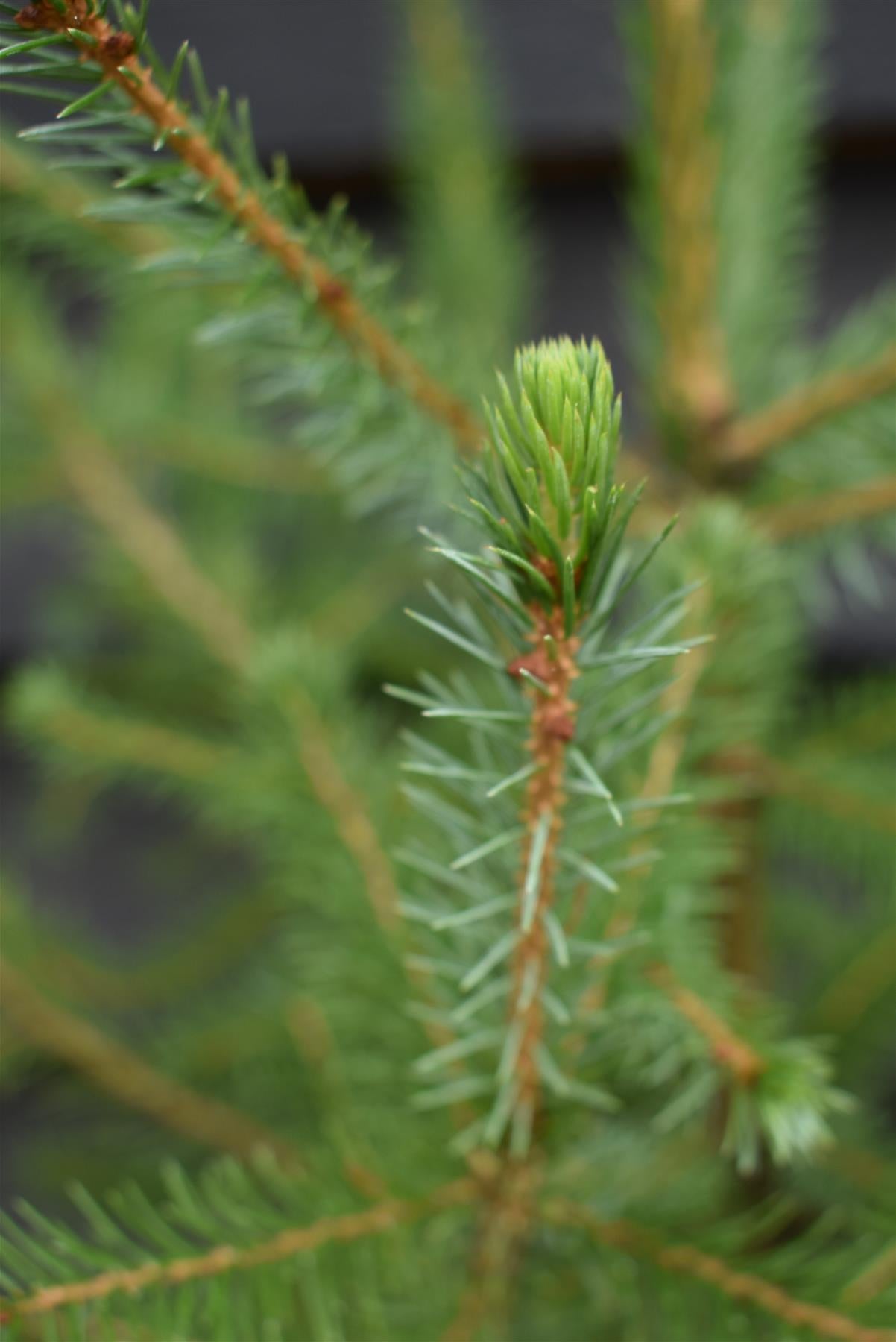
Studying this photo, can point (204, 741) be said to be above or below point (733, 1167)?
above

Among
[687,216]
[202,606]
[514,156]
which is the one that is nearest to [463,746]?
[202,606]

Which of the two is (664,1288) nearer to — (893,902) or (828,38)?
(893,902)

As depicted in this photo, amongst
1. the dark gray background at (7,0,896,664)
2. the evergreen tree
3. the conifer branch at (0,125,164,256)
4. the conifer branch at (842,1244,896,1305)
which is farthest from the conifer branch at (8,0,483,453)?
the dark gray background at (7,0,896,664)

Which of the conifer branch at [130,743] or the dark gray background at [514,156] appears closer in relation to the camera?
the conifer branch at [130,743]

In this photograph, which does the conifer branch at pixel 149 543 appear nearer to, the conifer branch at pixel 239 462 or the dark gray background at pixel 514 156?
the conifer branch at pixel 239 462

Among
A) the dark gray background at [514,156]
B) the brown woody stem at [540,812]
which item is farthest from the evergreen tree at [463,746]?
the dark gray background at [514,156]

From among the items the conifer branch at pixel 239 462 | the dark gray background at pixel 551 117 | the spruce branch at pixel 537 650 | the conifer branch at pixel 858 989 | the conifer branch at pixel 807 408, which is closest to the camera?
the spruce branch at pixel 537 650

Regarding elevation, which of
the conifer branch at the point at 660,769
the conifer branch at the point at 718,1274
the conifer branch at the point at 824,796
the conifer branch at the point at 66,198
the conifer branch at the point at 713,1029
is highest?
the conifer branch at the point at 66,198

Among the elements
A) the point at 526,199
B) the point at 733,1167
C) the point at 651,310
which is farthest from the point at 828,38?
the point at 733,1167
